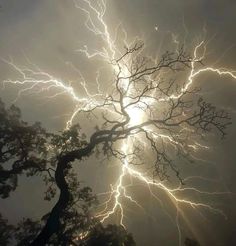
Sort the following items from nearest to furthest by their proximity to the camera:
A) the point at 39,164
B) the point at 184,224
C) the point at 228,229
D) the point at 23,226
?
the point at 39,164, the point at 23,226, the point at 228,229, the point at 184,224

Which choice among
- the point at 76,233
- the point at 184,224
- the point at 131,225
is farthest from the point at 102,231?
the point at 184,224

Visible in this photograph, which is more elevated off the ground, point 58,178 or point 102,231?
point 102,231

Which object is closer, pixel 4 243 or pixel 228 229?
pixel 4 243

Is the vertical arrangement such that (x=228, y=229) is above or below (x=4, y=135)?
above

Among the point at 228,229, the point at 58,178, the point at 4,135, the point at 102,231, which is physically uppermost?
the point at 228,229

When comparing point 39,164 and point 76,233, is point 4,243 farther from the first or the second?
point 39,164

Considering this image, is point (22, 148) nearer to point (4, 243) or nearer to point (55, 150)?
point (55, 150)

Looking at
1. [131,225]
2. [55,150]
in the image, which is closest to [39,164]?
Answer: [55,150]

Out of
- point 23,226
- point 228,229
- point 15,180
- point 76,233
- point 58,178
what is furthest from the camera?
point 228,229

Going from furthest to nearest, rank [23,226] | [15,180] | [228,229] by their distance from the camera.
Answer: [228,229] → [23,226] → [15,180]
